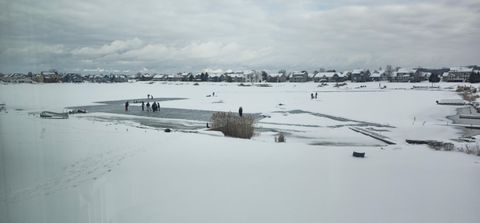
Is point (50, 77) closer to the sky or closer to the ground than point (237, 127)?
closer to the sky

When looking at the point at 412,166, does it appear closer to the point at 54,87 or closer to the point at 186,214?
the point at 186,214

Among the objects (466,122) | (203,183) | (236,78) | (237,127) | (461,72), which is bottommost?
(466,122)

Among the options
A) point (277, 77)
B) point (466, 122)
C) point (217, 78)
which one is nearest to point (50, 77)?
point (466, 122)

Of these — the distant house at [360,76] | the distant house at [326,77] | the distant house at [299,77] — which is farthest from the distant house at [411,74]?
the distant house at [299,77]

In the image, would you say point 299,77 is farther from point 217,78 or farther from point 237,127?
point 237,127

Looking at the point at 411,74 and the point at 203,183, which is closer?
the point at 203,183

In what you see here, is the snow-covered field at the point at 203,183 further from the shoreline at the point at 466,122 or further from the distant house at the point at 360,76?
the distant house at the point at 360,76

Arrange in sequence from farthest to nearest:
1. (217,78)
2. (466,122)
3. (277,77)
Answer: (277,77) < (217,78) < (466,122)

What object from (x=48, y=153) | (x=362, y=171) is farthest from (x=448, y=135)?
(x=48, y=153)

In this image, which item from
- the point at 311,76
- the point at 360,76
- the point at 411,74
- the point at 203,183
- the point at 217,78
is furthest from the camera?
the point at 311,76

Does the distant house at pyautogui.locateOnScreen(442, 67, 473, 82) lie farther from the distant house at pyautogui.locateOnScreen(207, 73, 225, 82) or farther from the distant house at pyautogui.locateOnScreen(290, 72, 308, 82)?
the distant house at pyautogui.locateOnScreen(290, 72, 308, 82)

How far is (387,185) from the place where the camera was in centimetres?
327

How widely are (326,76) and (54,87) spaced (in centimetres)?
5882

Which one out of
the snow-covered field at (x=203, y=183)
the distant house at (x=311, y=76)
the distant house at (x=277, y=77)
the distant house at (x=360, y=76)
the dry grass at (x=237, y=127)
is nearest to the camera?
the snow-covered field at (x=203, y=183)
